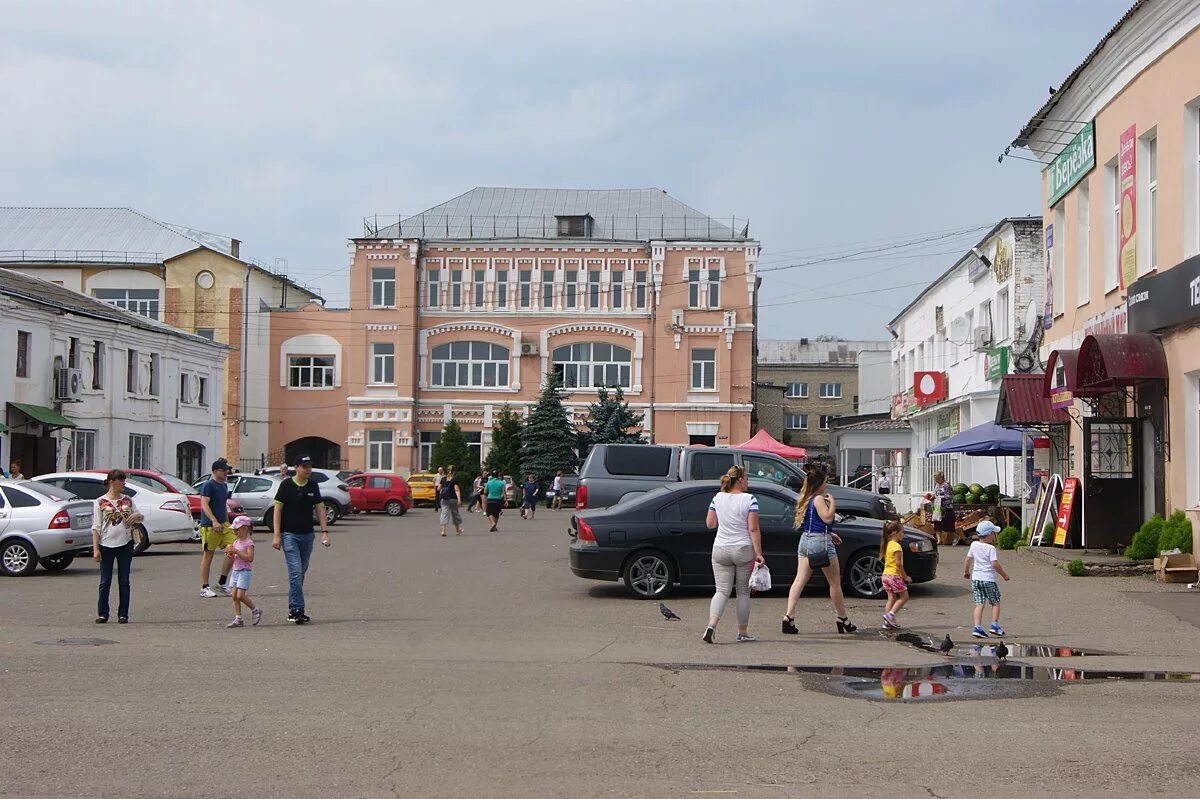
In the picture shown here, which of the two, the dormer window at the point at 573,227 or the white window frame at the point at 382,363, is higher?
the dormer window at the point at 573,227

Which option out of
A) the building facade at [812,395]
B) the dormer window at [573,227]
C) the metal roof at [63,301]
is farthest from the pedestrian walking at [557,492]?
the building facade at [812,395]

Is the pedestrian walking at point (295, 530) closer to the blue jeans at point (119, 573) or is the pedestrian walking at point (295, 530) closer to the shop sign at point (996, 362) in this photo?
the blue jeans at point (119, 573)

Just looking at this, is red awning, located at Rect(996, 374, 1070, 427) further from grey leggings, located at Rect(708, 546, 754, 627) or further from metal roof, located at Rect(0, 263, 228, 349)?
metal roof, located at Rect(0, 263, 228, 349)

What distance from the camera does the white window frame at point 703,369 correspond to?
65688mm

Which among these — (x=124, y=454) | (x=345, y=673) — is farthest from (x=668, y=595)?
(x=124, y=454)

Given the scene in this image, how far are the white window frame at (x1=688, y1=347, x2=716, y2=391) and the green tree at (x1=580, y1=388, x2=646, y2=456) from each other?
14.6 ft

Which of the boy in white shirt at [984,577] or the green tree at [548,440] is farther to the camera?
the green tree at [548,440]

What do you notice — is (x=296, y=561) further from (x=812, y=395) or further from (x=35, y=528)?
(x=812, y=395)

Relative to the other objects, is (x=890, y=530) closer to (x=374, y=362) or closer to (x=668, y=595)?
(x=668, y=595)

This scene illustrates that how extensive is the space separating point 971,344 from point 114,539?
1256 inches

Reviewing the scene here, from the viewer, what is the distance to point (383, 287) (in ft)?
216

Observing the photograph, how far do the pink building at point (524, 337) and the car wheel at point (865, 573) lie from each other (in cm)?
4758

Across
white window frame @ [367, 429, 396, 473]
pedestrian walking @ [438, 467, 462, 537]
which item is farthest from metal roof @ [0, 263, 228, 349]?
white window frame @ [367, 429, 396, 473]

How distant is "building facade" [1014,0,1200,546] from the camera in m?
18.7
